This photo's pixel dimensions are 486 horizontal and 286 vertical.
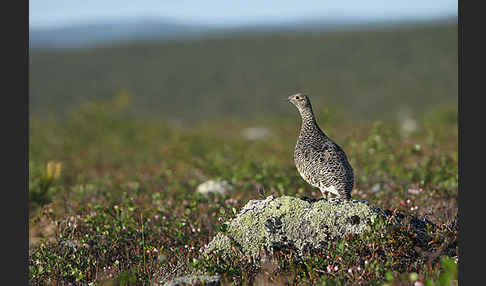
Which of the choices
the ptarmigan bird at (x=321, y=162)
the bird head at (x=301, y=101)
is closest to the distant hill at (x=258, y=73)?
the bird head at (x=301, y=101)

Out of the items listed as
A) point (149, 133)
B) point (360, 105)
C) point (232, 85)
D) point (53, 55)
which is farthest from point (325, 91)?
point (53, 55)

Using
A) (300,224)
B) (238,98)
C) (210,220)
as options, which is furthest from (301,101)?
(238,98)

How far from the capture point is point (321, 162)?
508 cm

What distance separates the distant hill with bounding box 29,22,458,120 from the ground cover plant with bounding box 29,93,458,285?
127 feet

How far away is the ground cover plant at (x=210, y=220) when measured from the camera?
4.50m

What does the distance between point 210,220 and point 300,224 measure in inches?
90.5

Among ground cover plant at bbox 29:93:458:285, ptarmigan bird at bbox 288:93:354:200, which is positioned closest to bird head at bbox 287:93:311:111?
ptarmigan bird at bbox 288:93:354:200

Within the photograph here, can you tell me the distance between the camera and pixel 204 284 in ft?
13.8

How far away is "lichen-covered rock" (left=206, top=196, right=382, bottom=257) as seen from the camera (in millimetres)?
4699

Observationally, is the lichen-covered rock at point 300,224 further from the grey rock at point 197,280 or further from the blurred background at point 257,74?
the blurred background at point 257,74

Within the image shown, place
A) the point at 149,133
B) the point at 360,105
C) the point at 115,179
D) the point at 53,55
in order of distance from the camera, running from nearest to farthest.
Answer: the point at 115,179 → the point at 149,133 → the point at 360,105 → the point at 53,55

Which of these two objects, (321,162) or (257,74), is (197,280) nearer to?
(321,162)

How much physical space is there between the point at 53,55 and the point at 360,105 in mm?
52073

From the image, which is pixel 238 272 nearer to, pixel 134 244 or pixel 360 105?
pixel 134 244
